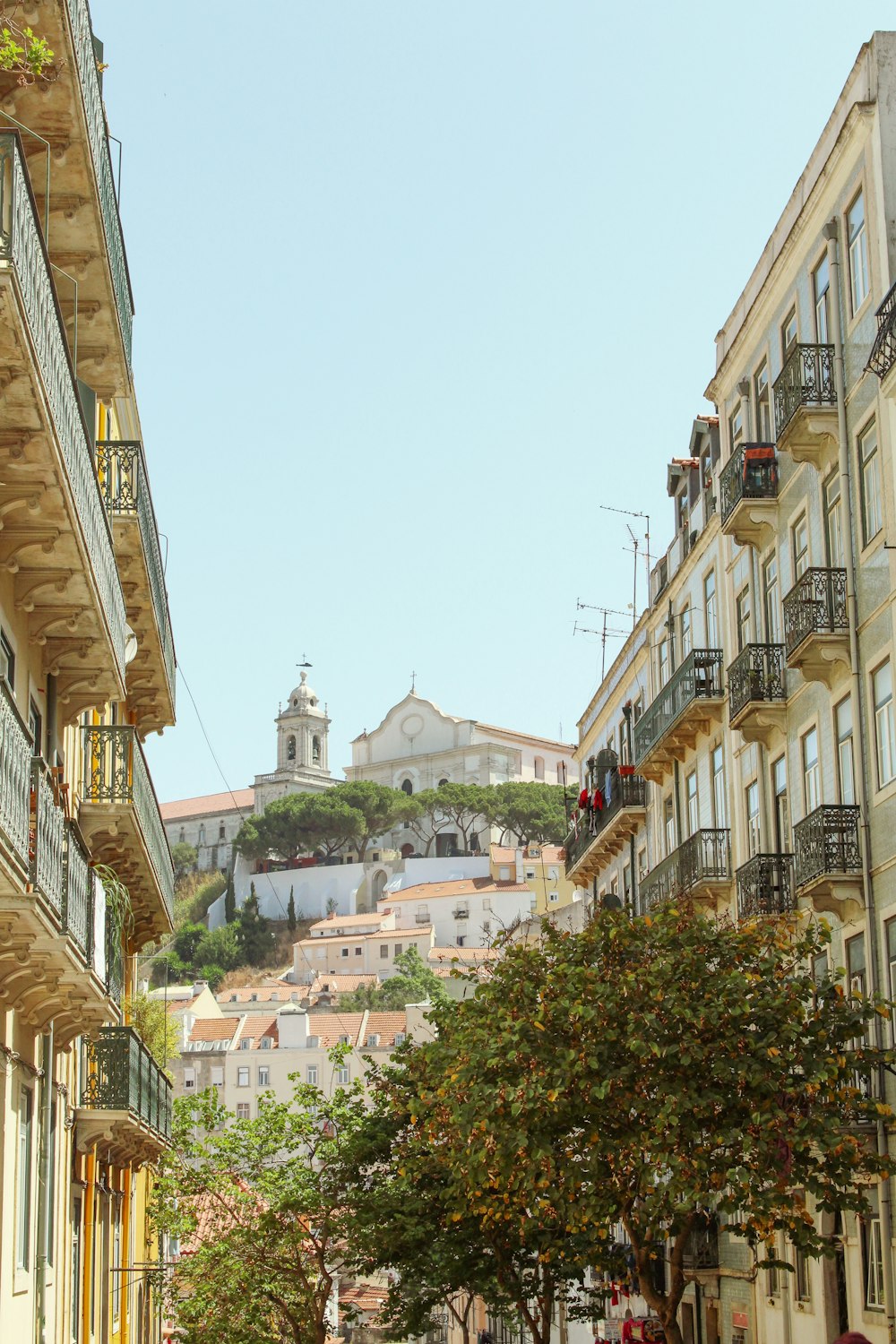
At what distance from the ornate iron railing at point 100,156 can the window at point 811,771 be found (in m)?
10.9

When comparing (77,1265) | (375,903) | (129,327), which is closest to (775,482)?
(129,327)

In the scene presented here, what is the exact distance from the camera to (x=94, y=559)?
14227 mm

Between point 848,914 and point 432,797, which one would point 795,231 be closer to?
point 848,914

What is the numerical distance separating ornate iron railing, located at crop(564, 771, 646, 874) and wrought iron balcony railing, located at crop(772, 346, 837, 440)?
1405 cm

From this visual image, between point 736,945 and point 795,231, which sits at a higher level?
→ point 795,231

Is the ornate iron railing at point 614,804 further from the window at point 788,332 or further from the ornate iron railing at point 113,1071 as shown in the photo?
the ornate iron railing at point 113,1071

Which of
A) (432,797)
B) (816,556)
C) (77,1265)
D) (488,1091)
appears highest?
(432,797)

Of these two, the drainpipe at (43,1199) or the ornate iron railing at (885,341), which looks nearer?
the drainpipe at (43,1199)

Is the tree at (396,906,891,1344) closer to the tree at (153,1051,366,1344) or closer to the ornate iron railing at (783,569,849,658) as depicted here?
the ornate iron railing at (783,569,849,658)

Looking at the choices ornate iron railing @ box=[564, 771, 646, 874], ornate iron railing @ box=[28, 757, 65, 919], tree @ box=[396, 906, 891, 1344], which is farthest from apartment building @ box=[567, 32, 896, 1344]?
ornate iron railing @ box=[28, 757, 65, 919]

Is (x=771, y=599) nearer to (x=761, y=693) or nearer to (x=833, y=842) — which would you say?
(x=761, y=693)

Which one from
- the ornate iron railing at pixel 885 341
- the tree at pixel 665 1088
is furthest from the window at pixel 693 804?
the ornate iron railing at pixel 885 341

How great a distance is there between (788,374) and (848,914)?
6.82m

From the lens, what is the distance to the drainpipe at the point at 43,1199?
51.8 feet
